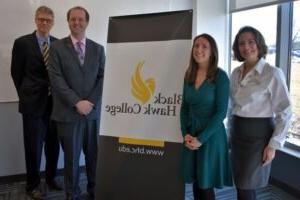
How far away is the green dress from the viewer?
2129 mm

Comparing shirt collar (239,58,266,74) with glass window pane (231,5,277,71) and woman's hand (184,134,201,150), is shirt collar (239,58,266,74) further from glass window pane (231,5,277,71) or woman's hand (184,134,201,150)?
glass window pane (231,5,277,71)

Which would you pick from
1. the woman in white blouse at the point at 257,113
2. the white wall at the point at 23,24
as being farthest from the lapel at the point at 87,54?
the woman in white blouse at the point at 257,113

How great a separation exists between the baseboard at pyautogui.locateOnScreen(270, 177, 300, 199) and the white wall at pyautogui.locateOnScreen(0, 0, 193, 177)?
2.13 m

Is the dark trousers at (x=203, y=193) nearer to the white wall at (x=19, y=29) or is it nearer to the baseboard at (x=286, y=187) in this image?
the baseboard at (x=286, y=187)

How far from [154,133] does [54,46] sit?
1113 mm

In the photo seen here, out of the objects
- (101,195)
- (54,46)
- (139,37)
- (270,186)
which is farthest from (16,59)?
(270,186)

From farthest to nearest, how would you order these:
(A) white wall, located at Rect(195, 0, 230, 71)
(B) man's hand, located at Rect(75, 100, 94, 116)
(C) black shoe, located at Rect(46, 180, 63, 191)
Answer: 1. (A) white wall, located at Rect(195, 0, 230, 71)
2. (C) black shoe, located at Rect(46, 180, 63, 191)
3. (B) man's hand, located at Rect(75, 100, 94, 116)

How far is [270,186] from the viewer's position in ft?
11.6

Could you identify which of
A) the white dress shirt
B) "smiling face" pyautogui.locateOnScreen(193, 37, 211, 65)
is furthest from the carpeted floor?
"smiling face" pyautogui.locateOnScreen(193, 37, 211, 65)

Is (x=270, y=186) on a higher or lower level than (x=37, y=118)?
lower

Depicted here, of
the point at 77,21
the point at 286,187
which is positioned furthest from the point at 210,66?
the point at 286,187

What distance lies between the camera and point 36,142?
3232 millimetres

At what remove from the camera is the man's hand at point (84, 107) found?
2.74 m

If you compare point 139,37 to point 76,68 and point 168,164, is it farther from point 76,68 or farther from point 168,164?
point 168,164
